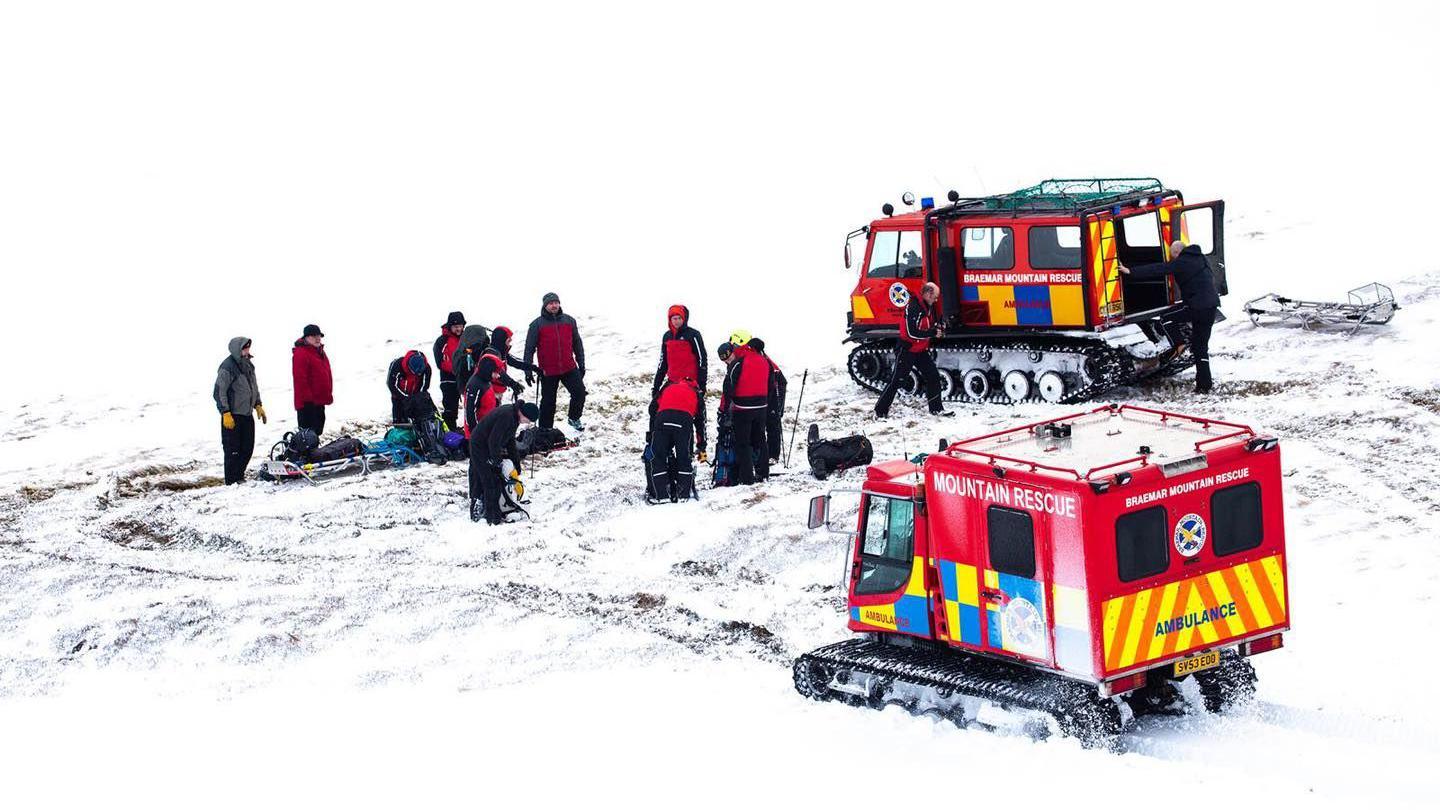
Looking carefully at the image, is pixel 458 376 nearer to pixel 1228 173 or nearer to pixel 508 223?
pixel 508 223

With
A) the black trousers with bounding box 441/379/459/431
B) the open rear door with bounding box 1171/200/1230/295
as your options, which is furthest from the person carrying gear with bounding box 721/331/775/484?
the open rear door with bounding box 1171/200/1230/295

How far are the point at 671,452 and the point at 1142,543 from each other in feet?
22.6

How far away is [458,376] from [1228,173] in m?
21.3

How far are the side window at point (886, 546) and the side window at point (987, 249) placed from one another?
355 inches

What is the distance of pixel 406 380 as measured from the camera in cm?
1814

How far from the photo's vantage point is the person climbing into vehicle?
18.0 meters

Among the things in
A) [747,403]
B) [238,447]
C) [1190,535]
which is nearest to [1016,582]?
[1190,535]

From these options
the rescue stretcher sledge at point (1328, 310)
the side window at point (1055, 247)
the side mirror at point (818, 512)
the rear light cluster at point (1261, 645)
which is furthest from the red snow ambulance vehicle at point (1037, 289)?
the rear light cluster at point (1261, 645)

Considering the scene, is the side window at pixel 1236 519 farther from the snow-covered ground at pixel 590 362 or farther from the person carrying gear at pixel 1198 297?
the person carrying gear at pixel 1198 297

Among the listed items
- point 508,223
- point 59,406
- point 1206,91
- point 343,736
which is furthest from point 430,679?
point 1206,91

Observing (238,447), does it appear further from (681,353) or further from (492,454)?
(681,353)

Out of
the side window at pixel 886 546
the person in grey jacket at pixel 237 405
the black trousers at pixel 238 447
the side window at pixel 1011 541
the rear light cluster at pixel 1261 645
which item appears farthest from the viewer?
the black trousers at pixel 238 447

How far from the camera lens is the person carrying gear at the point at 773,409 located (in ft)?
52.5

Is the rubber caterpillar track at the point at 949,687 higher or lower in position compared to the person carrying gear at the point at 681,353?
lower
